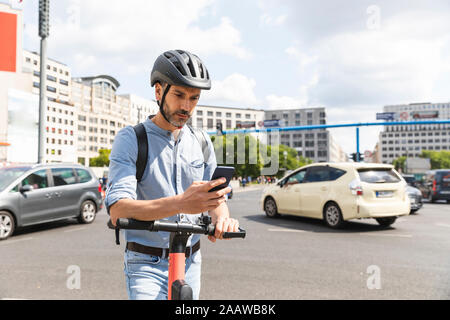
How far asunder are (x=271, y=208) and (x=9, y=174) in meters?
7.25

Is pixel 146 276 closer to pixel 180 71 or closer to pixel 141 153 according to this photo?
pixel 141 153

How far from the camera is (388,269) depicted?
222 inches

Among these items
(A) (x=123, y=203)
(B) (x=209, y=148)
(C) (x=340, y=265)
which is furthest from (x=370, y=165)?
(A) (x=123, y=203)

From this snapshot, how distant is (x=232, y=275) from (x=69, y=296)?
2022 mm

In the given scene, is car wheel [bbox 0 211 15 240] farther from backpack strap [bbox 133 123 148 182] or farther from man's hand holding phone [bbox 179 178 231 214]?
man's hand holding phone [bbox 179 178 231 214]

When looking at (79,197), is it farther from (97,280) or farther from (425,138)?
(425,138)

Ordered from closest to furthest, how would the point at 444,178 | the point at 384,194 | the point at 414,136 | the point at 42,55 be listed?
1. the point at 384,194
2. the point at 42,55
3. the point at 444,178
4. the point at 414,136

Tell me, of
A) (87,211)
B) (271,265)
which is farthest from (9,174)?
(271,265)

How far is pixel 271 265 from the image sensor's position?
5.86 m

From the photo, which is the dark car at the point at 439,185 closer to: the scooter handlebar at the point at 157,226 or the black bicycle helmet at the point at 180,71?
the black bicycle helmet at the point at 180,71

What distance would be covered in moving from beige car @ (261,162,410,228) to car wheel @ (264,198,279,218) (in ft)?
3.88

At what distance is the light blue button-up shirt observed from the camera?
169 centimetres

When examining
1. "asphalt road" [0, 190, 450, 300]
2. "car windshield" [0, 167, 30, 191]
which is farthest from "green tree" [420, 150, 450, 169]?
"car windshield" [0, 167, 30, 191]

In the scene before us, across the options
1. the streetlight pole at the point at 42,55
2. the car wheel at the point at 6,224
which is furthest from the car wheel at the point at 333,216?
the streetlight pole at the point at 42,55
